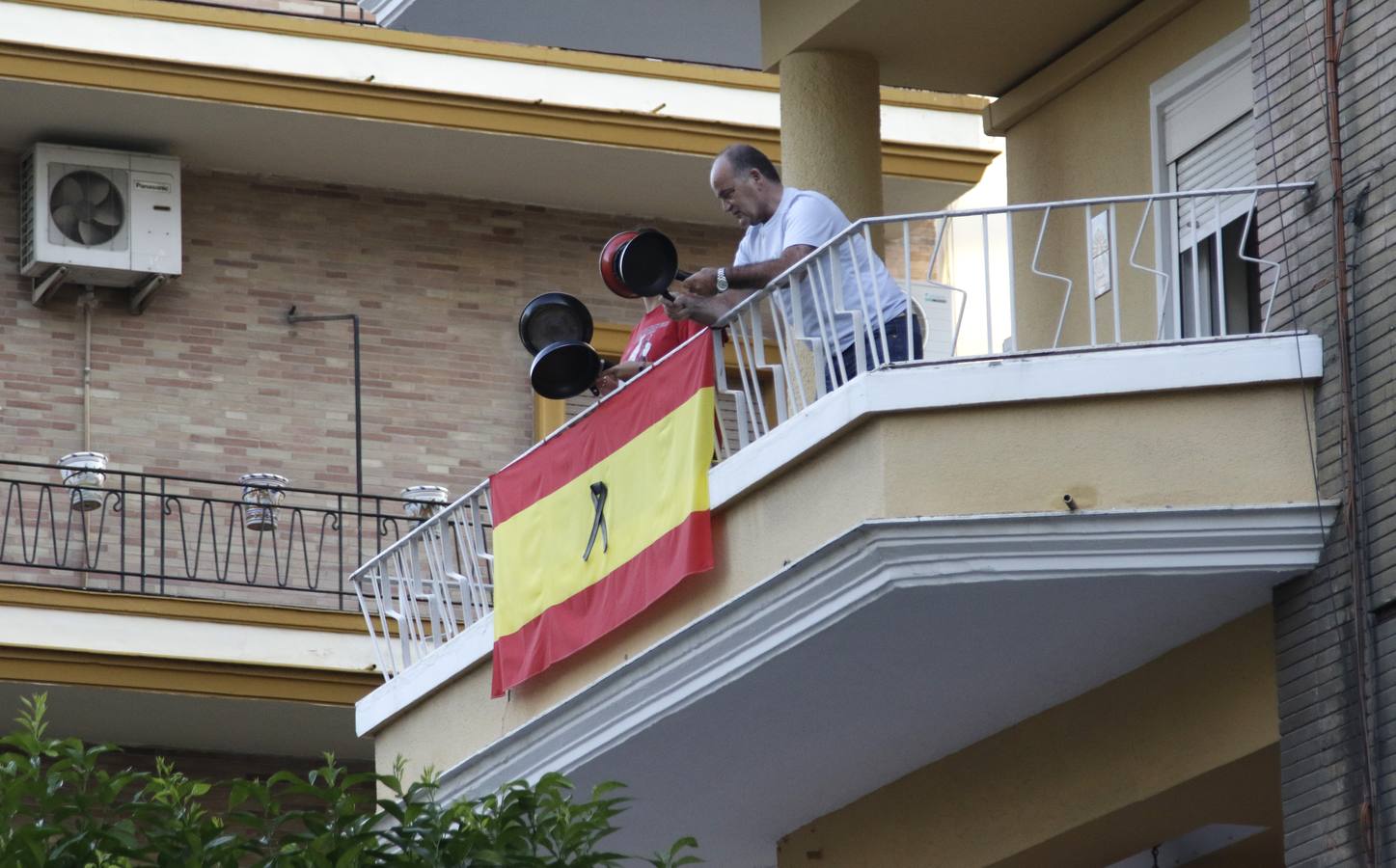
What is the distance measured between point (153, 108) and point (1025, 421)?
10.6 meters

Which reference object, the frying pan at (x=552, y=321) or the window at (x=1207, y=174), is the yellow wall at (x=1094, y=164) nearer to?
the window at (x=1207, y=174)

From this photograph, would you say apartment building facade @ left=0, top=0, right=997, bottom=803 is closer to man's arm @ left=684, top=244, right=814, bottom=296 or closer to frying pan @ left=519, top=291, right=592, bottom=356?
frying pan @ left=519, top=291, right=592, bottom=356

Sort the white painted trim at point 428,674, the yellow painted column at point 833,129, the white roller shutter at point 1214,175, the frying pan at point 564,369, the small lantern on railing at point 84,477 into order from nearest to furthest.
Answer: the frying pan at point 564,369, the white roller shutter at point 1214,175, the white painted trim at point 428,674, the yellow painted column at point 833,129, the small lantern on railing at point 84,477

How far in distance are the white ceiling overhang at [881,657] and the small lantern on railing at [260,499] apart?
21.8 ft

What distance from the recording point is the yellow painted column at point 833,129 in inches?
494

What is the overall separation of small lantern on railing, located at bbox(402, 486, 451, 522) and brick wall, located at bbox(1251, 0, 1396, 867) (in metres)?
9.90

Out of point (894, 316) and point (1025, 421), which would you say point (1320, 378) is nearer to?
point (1025, 421)

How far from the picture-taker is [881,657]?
1045cm

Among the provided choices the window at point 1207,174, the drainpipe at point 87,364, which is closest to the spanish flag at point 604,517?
the window at point 1207,174

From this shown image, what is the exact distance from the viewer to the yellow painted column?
41.2 ft

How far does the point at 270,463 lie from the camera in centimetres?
1944

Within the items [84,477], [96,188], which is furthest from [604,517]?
[96,188]

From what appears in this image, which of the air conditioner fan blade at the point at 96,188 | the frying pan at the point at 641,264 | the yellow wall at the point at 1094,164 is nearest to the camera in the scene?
the frying pan at the point at 641,264

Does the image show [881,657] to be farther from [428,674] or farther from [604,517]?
[428,674]
